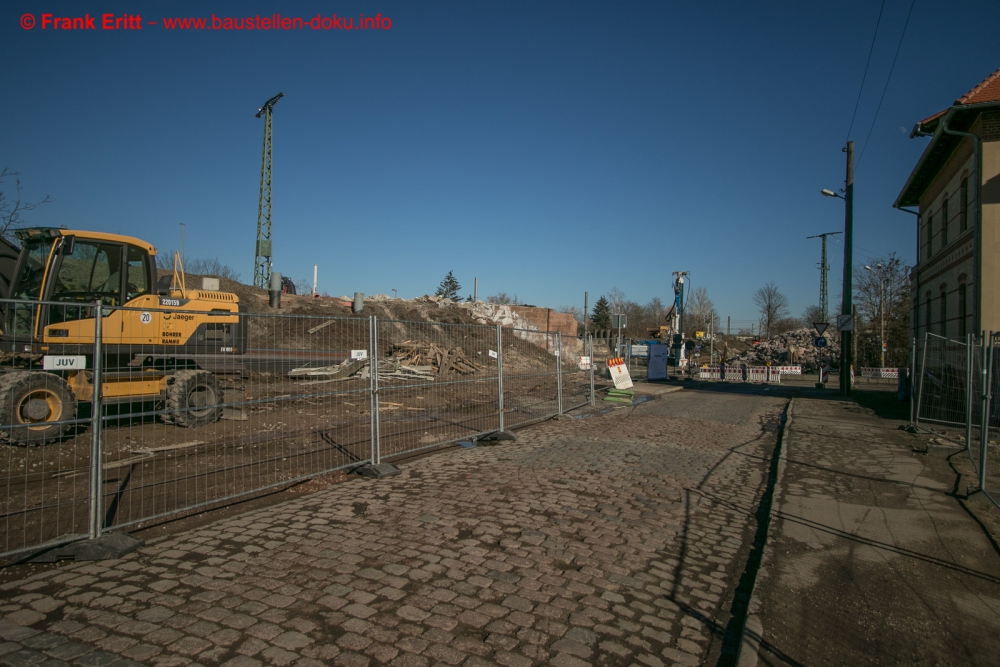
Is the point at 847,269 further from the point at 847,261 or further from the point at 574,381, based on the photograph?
the point at 574,381

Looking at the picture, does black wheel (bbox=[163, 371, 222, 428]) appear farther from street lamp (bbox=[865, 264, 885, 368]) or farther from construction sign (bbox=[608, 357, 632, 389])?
street lamp (bbox=[865, 264, 885, 368])

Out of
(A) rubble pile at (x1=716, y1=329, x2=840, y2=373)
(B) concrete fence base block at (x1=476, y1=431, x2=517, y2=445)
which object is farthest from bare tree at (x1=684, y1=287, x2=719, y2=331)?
(B) concrete fence base block at (x1=476, y1=431, x2=517, y2=445)

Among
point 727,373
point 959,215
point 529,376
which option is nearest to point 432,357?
point 529,376

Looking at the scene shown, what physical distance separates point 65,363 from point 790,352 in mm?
52323

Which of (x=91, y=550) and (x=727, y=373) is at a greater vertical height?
(x=727, y=373)

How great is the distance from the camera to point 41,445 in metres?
6.81

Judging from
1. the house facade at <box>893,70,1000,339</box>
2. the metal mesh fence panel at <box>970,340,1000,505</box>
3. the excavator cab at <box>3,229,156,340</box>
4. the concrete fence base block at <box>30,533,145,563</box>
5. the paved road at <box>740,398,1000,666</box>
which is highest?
the house facade at <box>893,70,1000,339</box>

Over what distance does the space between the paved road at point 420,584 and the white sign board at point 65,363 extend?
153cm

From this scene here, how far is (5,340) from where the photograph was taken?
7699 mm

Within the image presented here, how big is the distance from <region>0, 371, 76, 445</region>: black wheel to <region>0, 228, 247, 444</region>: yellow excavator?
0.05 ft

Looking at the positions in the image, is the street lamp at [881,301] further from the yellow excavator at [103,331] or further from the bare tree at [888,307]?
the yellow excavator at [103,331]

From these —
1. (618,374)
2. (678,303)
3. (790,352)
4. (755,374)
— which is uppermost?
(678,303)

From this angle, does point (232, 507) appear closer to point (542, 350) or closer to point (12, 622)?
point (12, 622)

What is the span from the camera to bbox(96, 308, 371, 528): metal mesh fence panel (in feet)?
20.9
